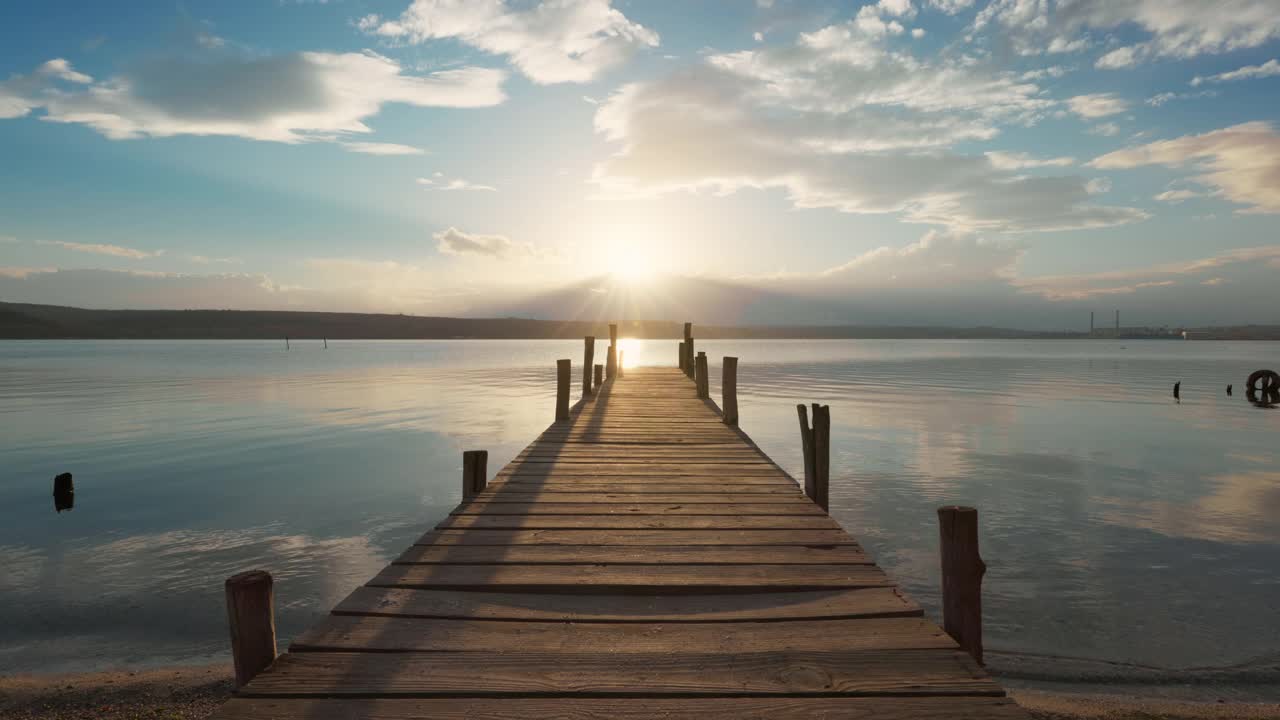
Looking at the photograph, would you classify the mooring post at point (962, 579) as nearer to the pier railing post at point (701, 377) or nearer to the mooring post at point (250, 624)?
the mooring post at point (250, 624)

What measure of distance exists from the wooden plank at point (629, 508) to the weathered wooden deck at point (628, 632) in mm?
38

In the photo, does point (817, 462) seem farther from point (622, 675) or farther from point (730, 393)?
point (622, 675)

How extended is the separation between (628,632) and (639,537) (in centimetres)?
178

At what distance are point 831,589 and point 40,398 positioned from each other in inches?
1661

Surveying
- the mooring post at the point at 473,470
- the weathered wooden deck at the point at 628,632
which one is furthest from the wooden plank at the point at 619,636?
the mooring post at the point at 473,470

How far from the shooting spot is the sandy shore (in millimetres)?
5758

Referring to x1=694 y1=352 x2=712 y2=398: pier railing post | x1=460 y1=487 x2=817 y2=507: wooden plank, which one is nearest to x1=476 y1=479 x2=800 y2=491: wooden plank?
x1=460 y1=487 x2=817 y2=507: wooden plank

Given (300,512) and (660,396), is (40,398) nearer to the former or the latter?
(300,512)

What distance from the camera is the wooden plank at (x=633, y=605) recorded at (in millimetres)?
3871

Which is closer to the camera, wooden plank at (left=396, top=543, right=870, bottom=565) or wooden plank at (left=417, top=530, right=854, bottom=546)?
wooden plank at (left=396, top=543, right=870, bottom=565)

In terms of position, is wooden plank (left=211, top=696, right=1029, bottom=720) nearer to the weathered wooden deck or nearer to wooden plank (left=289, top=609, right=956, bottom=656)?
the weathered wooden deck

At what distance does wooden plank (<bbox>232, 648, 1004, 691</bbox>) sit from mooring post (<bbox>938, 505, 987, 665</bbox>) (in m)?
0.48

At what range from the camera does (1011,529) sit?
11695 mm

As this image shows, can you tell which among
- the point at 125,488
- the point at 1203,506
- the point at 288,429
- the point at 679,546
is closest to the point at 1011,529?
the point at 1203,506
